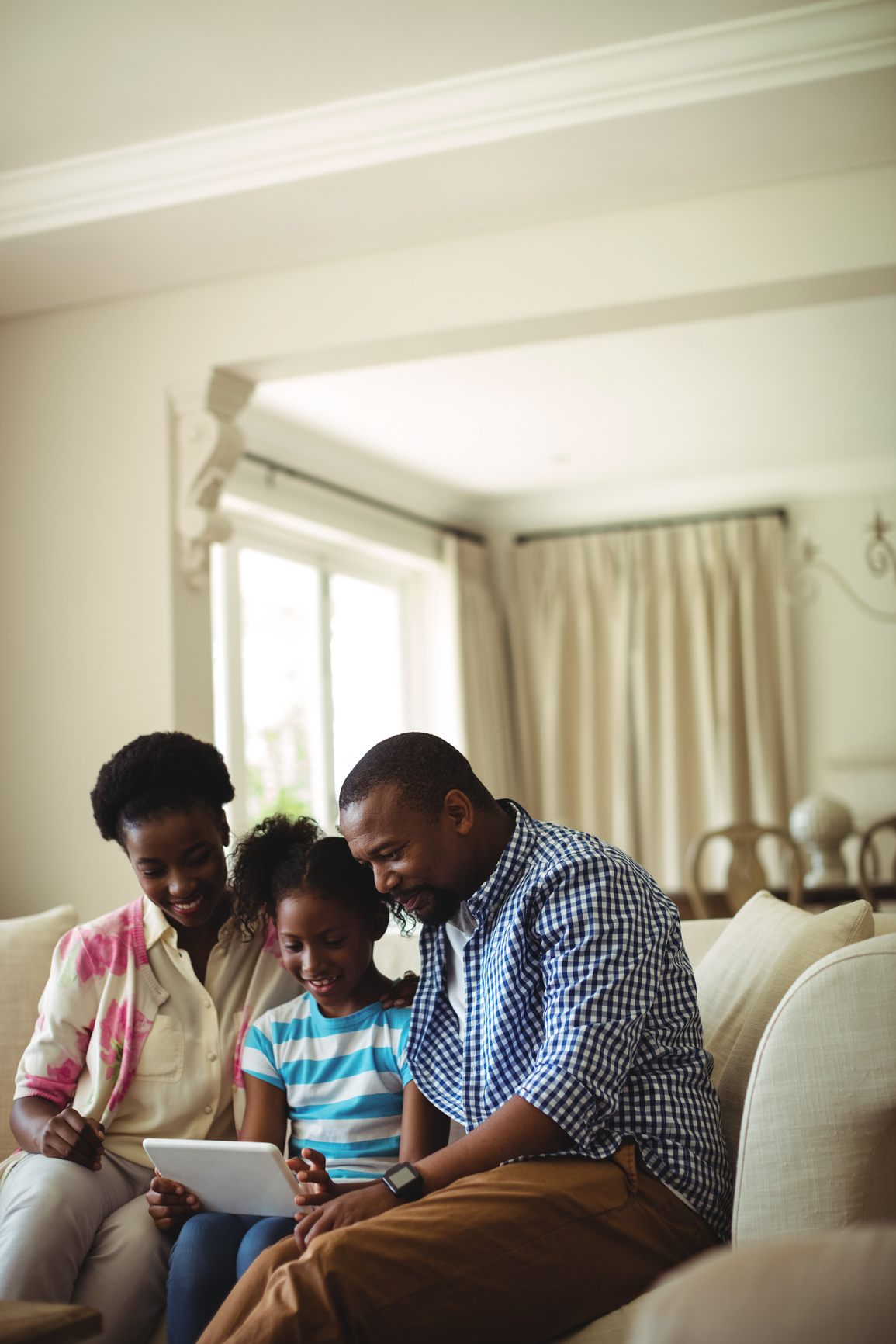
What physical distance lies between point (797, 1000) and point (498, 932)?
40cm

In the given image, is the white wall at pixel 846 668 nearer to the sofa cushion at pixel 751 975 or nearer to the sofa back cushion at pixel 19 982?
the sofa cushion at pixel 751 975

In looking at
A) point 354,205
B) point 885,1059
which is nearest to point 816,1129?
point 885,1059

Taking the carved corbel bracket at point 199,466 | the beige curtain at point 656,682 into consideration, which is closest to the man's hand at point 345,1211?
the carved corbel bracket at point 199,466

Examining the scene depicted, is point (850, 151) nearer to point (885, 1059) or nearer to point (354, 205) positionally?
point (354, 205)

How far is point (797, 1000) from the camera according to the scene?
4.19 ft

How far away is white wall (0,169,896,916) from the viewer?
9.04 ft

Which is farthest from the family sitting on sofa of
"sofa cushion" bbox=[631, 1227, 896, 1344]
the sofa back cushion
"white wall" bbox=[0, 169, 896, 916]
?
"white wall" bbox=[0, 169, 896, 916]

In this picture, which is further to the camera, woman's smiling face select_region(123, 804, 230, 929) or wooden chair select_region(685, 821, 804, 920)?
wooden chair select_region(685, 821, 804, 920)

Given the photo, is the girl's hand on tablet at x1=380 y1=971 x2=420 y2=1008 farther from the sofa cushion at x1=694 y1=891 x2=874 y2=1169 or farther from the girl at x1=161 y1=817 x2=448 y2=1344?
the sofa cushion at x1=694 y1=891 x2=874 y2=1169

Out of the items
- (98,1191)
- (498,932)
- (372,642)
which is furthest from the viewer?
(372,642)

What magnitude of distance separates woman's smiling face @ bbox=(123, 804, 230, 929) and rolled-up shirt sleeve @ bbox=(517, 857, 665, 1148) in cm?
65

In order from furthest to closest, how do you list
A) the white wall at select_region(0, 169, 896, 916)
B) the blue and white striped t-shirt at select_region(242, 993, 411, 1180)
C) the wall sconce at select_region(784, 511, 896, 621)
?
the wall sconce at select_region(784, 511, 896, 621) < the white wall at select_region(0, 169, 896, 916) < the blue and white striped t-shirt at select_region(242, 993, 411, 1180)

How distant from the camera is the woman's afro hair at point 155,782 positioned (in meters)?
1.86

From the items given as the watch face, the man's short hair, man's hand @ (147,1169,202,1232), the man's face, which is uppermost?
the man's short hair
